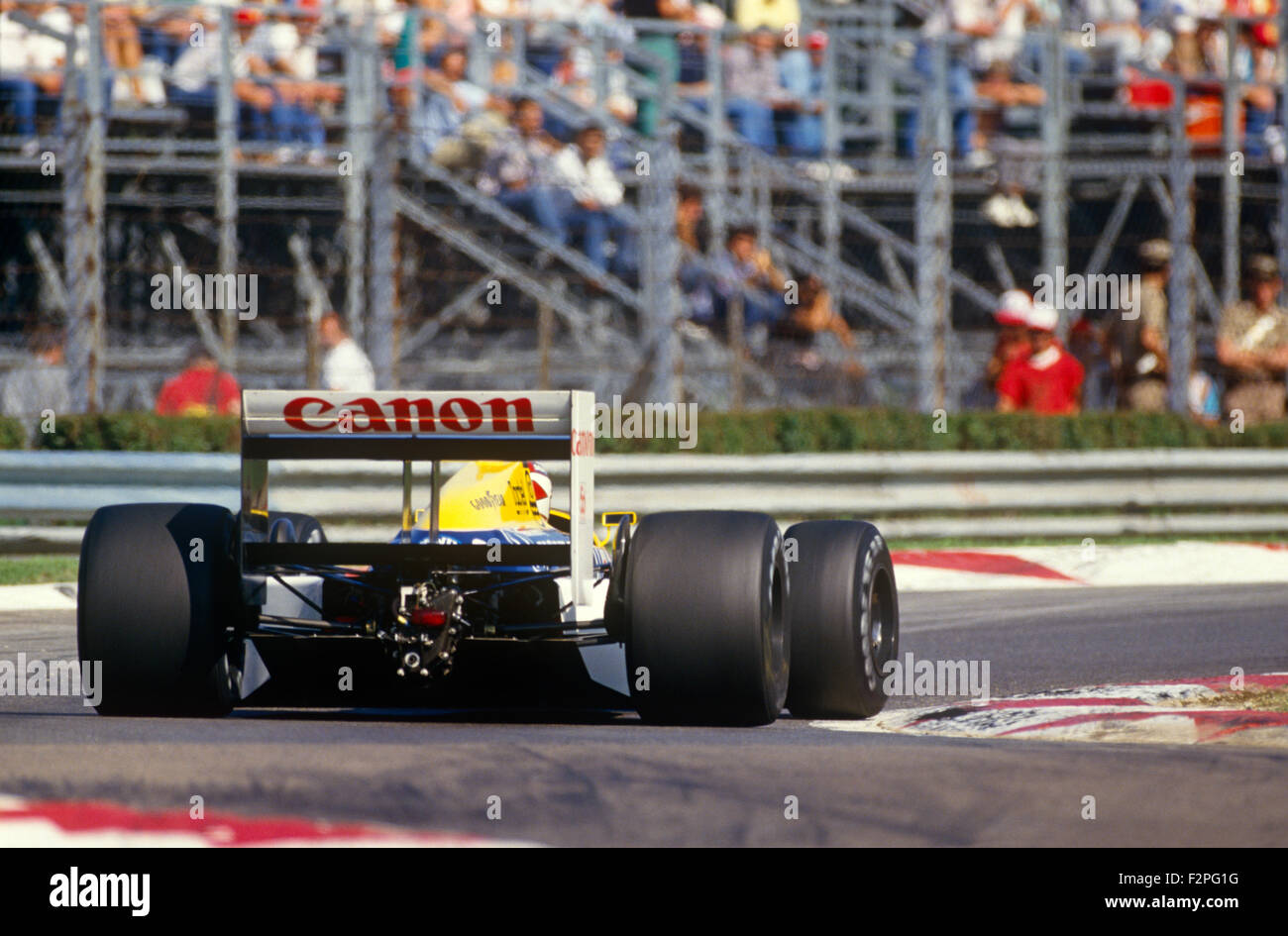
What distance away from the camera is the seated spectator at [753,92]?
15.4 metres

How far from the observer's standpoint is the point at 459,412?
6016mm

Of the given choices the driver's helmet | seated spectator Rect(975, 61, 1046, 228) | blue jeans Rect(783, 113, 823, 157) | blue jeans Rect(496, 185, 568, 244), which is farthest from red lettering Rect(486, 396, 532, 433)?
blue jeans Rect(783, 113, 823, 157)

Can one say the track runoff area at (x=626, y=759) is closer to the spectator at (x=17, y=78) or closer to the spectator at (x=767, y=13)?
the spectator at (x=17, y=78)

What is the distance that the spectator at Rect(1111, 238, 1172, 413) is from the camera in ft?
45.7

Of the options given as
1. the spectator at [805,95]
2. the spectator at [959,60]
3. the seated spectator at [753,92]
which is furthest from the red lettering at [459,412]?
the spectator at [959,60]

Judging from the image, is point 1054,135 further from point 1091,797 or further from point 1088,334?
point 1091,797

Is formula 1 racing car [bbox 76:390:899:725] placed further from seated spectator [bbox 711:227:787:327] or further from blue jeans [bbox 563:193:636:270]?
blue jeans [bbox 563:193:636:270]

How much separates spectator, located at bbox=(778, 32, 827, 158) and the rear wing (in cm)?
965

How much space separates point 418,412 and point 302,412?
0.36 meters

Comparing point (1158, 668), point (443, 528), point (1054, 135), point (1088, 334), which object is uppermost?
point (1054, 135)

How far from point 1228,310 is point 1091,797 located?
10.1m

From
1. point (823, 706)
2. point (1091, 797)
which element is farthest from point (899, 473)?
point (1091, 797)

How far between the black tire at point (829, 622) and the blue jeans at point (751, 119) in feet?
30.0
